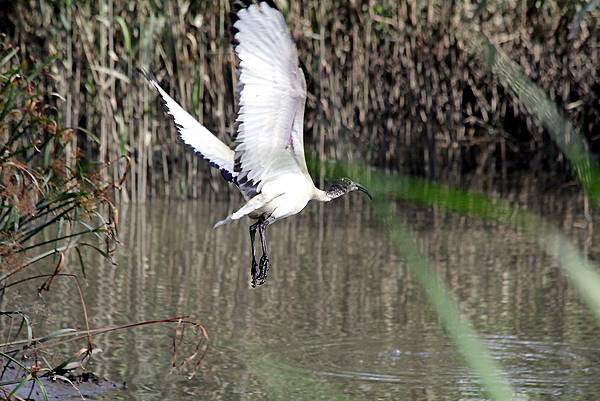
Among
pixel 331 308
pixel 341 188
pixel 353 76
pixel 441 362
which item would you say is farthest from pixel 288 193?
pixel 353 76

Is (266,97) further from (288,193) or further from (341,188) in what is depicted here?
(341,188)

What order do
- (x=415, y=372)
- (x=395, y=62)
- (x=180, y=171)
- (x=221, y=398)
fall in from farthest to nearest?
(x=395, y=62)
(x=180, y=171)
(x=415, y=372)
(x=221, y=398)

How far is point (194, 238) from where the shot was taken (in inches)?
303

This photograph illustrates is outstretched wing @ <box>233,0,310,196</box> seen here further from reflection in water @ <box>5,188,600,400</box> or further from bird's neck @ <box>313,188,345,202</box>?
reflection in water @ <box>5,188,600,400</box>

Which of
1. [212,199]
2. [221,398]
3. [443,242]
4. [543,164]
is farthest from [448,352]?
[543,164]

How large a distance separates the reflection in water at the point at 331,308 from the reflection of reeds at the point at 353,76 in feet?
2.46

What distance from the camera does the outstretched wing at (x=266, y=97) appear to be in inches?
131

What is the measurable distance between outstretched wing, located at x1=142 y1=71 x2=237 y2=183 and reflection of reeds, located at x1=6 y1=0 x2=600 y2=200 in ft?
13.6

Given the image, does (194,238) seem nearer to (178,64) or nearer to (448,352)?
(178,64)

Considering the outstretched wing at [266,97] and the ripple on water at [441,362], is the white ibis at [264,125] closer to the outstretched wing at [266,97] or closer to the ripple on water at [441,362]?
the outstretched wing at [266,97]

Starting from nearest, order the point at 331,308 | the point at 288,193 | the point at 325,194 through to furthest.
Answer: the point at 288,193 < the point at 325,194 < the point at 331,308

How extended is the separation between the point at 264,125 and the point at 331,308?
7.75 feet

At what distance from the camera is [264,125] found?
3.59 meters

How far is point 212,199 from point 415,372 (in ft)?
15.1
